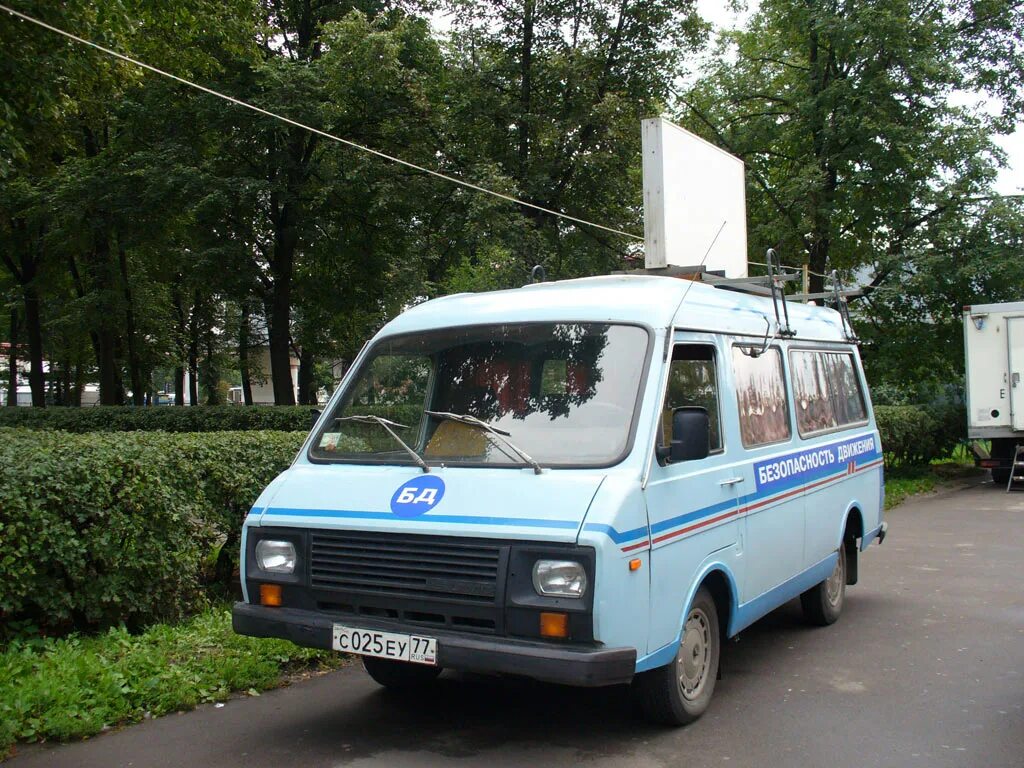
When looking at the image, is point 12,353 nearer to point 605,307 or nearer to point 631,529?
point 605,307

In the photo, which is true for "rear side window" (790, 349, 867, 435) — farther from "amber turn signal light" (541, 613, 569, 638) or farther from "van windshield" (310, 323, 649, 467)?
"amber turn signal light" (541, 613, 569, 638)

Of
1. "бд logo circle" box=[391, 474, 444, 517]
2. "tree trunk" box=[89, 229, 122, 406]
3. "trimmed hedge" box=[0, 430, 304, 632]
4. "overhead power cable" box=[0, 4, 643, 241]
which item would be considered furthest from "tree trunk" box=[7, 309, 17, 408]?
"бд logo circle" box=[391, 474, 444, 517]

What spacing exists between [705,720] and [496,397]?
2.10 metres

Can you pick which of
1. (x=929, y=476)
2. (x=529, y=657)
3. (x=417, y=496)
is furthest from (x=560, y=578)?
(x=929, y=476)

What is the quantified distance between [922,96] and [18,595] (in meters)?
20.3

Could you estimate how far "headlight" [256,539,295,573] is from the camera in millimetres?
5027

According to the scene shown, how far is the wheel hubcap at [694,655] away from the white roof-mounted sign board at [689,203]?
360 centimetres

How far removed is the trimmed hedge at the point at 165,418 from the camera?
20750 millimetres

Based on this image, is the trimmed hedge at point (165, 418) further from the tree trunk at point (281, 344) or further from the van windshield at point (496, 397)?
the van windshield at point (496, 397)

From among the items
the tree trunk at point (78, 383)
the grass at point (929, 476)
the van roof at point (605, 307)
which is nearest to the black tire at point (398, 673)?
the van roof at point (605, 307)

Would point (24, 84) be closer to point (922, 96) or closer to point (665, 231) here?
point (665, 231)

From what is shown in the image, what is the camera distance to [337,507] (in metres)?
4.97

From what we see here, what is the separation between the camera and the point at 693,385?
5.51 meters

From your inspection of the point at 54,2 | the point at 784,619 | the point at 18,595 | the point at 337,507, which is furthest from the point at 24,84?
the point at 784,619
